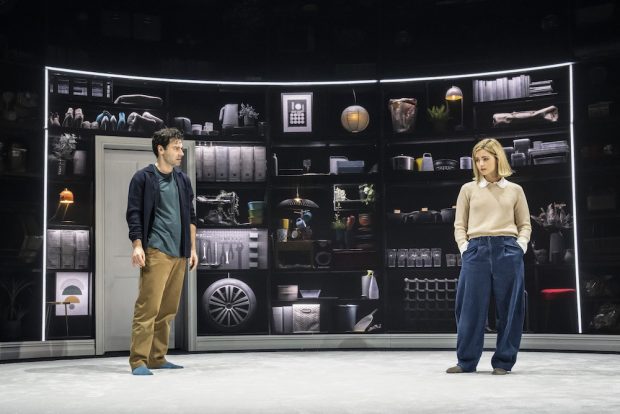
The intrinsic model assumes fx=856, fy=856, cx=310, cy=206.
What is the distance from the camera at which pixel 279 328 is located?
806 centimetres

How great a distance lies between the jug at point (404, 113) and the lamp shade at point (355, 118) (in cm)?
29

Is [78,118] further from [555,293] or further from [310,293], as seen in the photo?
[555,293]

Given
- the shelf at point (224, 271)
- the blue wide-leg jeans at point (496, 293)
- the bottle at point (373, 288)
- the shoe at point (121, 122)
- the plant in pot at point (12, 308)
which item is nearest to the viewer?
the blue wide-leg jeans at point (496, 293)

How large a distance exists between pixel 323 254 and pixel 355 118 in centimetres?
134

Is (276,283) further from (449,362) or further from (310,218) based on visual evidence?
(449,362)

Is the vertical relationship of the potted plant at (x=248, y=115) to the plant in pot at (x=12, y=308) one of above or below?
above

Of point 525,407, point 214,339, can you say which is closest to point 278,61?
point 214,339

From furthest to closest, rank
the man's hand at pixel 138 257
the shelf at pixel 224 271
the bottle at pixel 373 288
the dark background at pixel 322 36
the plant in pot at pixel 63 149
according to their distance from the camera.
A: the bottle at pixel 373 288 < the shelf at pixel 224 271 < the dark background at pixel 322 36 < the plant in pot at pixel 63 149 < the man's hand at pixel 138 257

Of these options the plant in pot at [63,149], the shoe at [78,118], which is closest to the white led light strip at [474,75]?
the shoe at [78,118]

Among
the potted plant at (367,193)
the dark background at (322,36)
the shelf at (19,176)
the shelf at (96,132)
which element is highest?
the dark background at (322,36)

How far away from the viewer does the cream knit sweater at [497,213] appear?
17.4ft

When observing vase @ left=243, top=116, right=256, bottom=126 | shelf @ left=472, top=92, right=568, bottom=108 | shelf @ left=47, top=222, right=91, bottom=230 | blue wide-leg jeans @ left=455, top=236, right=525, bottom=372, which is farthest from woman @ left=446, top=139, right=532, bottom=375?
shelf @ left=47, top=222, right=91, bottom=230

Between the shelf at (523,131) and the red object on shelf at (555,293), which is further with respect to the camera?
the shelf at (523,131)

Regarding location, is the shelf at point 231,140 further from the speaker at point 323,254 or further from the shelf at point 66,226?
the shelf at point 66,226
